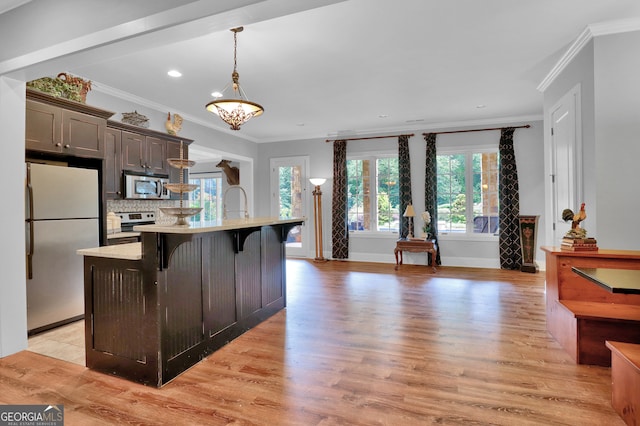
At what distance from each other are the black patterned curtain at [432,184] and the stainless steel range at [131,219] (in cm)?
481

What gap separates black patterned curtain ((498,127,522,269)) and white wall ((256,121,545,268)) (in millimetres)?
142

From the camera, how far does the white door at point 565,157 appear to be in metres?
3.38

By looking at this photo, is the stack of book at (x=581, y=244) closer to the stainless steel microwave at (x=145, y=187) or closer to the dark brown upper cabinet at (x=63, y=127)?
the dark brown upper cabinet at (x=63, y=127)

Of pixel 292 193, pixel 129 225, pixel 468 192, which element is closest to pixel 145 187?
pixel 129 225

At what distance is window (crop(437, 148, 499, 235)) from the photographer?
6.20 m

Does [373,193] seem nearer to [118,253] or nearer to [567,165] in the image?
[567,165]

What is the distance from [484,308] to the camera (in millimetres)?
3801

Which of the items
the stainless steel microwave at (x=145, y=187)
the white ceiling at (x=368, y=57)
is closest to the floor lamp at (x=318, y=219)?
the white ceiling at (x=368, y=57)

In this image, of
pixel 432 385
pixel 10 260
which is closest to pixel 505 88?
pixel 432 385

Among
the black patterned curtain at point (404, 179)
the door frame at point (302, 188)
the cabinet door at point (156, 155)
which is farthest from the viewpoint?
the door frame at point (302, 188)

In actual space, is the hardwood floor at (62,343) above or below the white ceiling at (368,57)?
below

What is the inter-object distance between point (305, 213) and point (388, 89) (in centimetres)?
363

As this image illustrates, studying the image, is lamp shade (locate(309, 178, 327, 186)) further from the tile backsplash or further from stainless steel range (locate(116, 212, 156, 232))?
stainless steel range (locate(116, 212, 156, 232))

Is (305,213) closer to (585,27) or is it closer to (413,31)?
(413,31)
